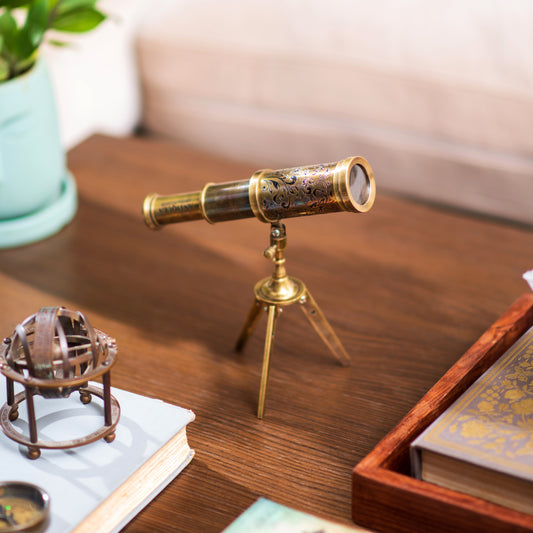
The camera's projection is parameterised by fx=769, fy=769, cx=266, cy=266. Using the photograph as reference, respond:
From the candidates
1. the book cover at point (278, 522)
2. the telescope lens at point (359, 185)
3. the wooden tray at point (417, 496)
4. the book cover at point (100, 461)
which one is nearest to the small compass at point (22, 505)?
the book cover at point (100, 461)

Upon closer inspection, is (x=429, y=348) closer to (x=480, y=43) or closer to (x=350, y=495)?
(x=350, y=495)

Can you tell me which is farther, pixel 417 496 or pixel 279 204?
pixel 279 204

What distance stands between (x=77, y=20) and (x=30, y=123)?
0.16 metres

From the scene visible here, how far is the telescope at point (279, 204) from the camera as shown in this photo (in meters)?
→ 0.67

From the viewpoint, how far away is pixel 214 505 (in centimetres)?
66

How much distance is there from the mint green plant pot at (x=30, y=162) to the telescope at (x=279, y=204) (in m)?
0.36

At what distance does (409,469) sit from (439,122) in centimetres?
91

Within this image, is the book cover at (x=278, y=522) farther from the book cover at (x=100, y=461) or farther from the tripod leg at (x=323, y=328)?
the tripod leg at (x=323, y=328)

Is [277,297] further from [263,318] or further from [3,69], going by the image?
[3,69]

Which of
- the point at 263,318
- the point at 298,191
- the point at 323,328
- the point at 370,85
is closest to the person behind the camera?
the point at 298,191

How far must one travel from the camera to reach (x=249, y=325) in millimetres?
833

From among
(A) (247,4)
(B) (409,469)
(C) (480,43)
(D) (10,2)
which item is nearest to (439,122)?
(C) (480,43)

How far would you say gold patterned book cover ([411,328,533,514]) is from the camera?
0.57m

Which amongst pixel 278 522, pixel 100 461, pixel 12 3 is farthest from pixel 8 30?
pixel 278 522
